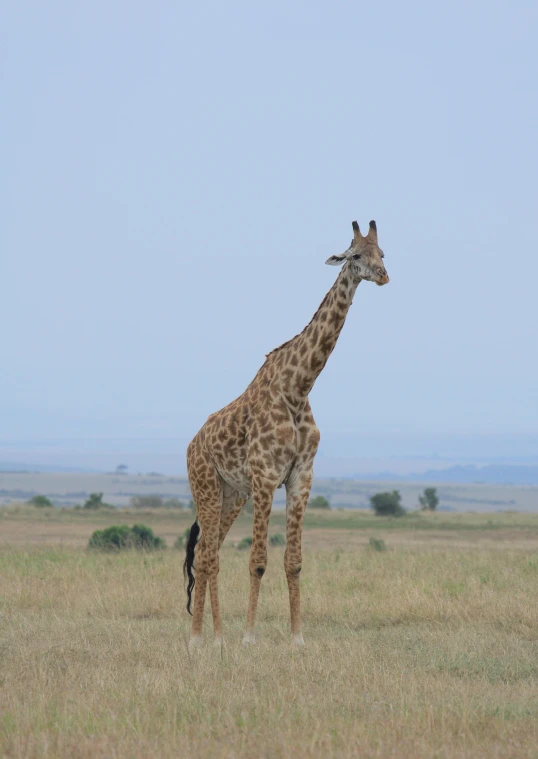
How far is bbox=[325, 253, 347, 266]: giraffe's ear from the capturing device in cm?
958

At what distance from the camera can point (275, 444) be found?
31.7 feet

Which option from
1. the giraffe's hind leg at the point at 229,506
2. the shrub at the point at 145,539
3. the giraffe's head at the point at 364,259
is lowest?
the shrub at the point at 145,539

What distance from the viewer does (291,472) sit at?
9.92 metres

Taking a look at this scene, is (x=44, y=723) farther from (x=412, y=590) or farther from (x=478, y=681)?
(x=412, y=590)

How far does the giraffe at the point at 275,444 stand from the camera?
9.65m

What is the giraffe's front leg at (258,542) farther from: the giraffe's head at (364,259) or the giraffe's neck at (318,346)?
the giraffe's head at (364,259)

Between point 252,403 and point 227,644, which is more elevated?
point 252,403

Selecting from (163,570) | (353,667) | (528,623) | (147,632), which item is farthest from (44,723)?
(163,570)

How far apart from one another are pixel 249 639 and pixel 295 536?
1083 millimetres

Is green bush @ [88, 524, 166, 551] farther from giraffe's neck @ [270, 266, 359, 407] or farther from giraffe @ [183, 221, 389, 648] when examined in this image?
giraffe's neck @ [270, 266, 359, 407]

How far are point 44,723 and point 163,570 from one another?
28.9 feet

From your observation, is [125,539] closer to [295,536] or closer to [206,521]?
[206,521]

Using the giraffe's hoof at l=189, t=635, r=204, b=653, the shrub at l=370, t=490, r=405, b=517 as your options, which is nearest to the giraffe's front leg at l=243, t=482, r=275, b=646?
the giraffe's hoof at l=189, t=635, r=204, b=653

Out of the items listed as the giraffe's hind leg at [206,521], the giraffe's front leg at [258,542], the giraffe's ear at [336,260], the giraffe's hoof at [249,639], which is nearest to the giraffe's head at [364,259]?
the giraffe's ear at [336,260]
